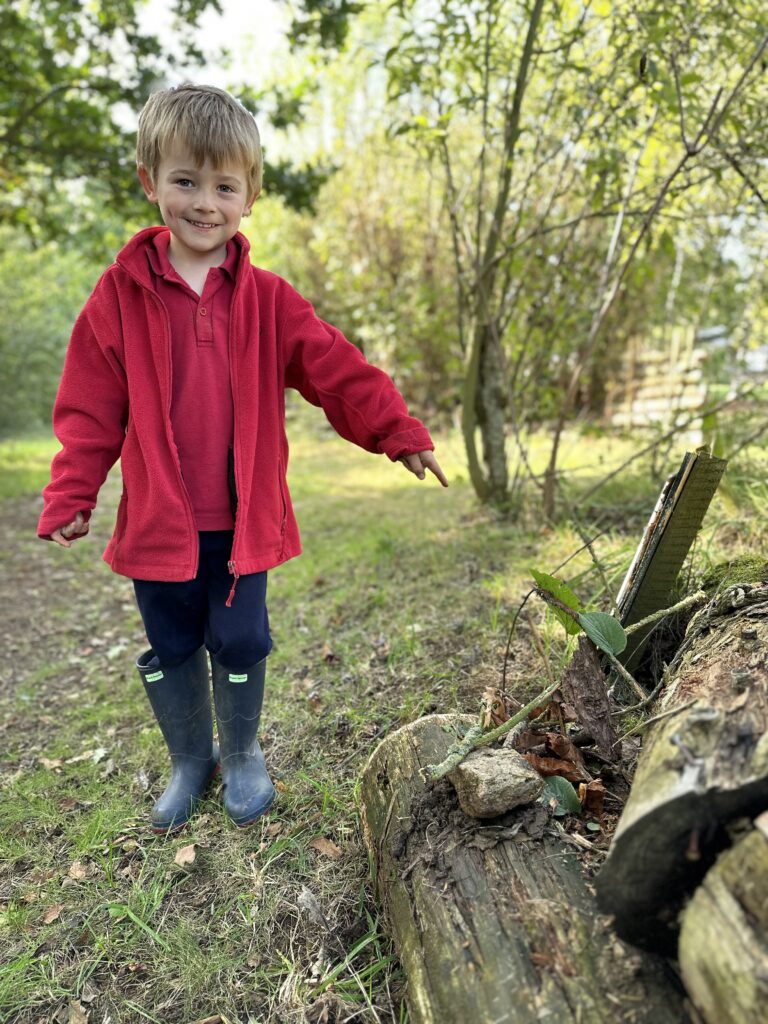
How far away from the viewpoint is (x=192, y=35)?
580 cm

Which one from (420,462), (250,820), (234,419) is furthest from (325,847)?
(234,419)

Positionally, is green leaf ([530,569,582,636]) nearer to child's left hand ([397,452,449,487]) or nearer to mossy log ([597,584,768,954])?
child's left hand ([397,452,449,487])

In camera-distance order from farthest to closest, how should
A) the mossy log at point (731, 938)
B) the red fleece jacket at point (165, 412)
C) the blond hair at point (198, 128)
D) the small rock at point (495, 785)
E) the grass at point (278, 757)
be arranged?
1. the red fleece jacket at point (165, 412)
2. the blond hair at point (198, 128)
3. the grass at point (278, 757)
4. the small rock at point (495, 785)
5. the mossy log at point (731, 938)

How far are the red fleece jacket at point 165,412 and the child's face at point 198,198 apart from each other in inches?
4.3

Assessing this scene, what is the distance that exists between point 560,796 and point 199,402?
1.28 metres

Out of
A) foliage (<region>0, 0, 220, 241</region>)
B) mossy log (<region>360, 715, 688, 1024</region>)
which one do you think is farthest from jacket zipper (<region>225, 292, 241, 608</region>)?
foliage (<region>0, 0, 220, 241</region>)

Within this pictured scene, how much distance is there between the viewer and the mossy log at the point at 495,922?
112cm

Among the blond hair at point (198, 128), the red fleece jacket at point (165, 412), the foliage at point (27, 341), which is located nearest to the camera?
the blond hair at point (198, 128)

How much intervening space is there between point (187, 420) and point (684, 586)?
153cm

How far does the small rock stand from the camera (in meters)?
1.45

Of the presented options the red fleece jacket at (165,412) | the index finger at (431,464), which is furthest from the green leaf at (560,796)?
the red fleece jacket at (165,412)

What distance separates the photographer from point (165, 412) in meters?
1.79

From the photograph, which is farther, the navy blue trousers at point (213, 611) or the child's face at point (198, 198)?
the navy blue trousers at point (213, 611)

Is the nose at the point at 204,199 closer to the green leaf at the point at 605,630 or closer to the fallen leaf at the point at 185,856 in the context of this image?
the green leaf at the point at 605,630
